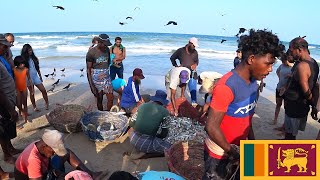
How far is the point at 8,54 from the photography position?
5605 millimetres

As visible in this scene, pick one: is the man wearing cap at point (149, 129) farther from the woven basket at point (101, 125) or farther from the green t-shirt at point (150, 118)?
the woven basket at point (101, 125)

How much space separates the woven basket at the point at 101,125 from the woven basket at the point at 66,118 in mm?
244

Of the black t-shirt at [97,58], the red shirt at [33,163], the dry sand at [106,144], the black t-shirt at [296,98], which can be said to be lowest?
the dry sand at [106,144]

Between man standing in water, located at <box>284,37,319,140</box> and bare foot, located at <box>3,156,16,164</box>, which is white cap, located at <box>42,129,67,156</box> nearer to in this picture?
bare foot, located at <box>3,156,16,164</box>

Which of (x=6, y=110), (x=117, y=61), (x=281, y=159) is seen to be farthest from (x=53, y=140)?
(x=117, y=61)

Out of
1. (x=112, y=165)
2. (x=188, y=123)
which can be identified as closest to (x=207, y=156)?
(x=112, y=165)

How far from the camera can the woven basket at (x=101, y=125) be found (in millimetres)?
5082

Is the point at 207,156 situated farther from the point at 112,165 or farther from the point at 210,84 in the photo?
the point at 210,84

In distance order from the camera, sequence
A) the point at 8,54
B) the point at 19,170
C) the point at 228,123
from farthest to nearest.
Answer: the point at 8,54, the point at 19,170, the point at 228,123

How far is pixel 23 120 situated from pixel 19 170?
3237 mm

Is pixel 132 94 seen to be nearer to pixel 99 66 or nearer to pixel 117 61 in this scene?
pixel 99 66

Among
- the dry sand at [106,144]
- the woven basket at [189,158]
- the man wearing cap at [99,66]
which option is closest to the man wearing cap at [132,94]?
the man wearing cap at [99,66]

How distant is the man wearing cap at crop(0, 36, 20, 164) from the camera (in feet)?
13.4

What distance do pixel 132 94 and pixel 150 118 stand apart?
147 centimetres
